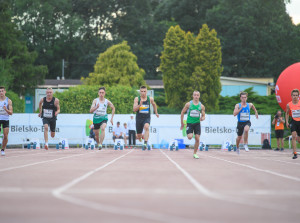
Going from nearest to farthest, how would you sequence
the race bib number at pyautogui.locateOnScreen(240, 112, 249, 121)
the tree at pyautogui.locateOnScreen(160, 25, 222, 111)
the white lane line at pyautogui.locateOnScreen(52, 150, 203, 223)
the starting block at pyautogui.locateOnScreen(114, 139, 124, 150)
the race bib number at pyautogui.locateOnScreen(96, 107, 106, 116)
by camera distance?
the white lane line at pyautogui.locateOnScreen(52, 150, 203, 223)
the race bib number at pyautogui.locateOnScreen(96, 107, 106, 116)
the race bib number at pyautogui.locateOnScreen(240, 112, 249, 121)
the starting block at pyautogui.locateOnScreen(114, 139, 124, 150)
the tree at pyautogui.locateOnScreen(160, 25, 222, 111)

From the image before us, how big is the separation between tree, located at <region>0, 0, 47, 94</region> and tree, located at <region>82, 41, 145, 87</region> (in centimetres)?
544

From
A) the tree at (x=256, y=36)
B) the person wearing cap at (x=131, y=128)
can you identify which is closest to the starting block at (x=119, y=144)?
the person wearing cap at (x=131, y=128)

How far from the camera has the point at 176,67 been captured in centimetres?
4006

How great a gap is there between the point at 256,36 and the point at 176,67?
2358cm

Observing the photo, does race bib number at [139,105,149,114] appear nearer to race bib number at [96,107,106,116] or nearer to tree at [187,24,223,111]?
race bib number at [96,107,106,116]

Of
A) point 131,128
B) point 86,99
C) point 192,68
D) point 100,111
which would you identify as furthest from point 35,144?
point 192,68

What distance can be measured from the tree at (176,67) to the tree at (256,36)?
64.5 feet

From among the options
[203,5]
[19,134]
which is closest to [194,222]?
[19,134]

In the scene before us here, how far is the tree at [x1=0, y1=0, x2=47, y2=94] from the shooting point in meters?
39.2

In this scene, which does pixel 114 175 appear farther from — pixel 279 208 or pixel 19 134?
pixel 19 134

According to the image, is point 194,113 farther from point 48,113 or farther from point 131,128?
point 131,128

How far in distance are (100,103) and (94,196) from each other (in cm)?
1060

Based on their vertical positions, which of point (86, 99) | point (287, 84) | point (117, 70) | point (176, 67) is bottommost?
point (86, 99)

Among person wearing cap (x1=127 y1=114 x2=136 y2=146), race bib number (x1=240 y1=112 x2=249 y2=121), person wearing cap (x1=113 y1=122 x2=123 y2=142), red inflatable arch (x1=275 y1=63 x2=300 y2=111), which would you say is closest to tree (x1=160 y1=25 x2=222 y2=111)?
red inflatable arch (x1=275 y1=63 x2=300 y2=111)
